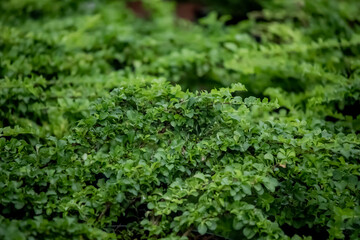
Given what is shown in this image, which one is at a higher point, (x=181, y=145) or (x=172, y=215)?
(x=181, y=145)

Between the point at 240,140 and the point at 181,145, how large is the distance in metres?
0.28

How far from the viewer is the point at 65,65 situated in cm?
299

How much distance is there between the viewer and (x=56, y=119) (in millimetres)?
2582

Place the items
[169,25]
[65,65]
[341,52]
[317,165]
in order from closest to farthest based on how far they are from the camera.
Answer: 1. [317,165]
2. [65,65]
3. [341,52]
4. [169,25]

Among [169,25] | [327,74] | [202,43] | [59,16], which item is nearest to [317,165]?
[327,74]

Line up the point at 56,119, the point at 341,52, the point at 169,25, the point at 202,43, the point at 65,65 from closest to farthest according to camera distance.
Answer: the point at 56,119 → the point at 65,65 → the point at 341,52 → the point at 202,43 → the point at 169,25

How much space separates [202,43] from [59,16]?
1.83m

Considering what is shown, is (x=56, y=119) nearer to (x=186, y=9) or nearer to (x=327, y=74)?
(x=327, y=74)

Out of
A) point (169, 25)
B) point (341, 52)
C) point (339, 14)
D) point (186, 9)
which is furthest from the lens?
point (186, 9)

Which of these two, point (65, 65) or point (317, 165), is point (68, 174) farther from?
point (65, 65)

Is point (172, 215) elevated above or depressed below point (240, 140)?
below

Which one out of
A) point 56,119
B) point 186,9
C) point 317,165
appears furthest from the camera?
point 186,9

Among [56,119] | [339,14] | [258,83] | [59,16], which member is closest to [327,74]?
[258,83]

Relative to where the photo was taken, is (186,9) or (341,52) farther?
(186,9)
